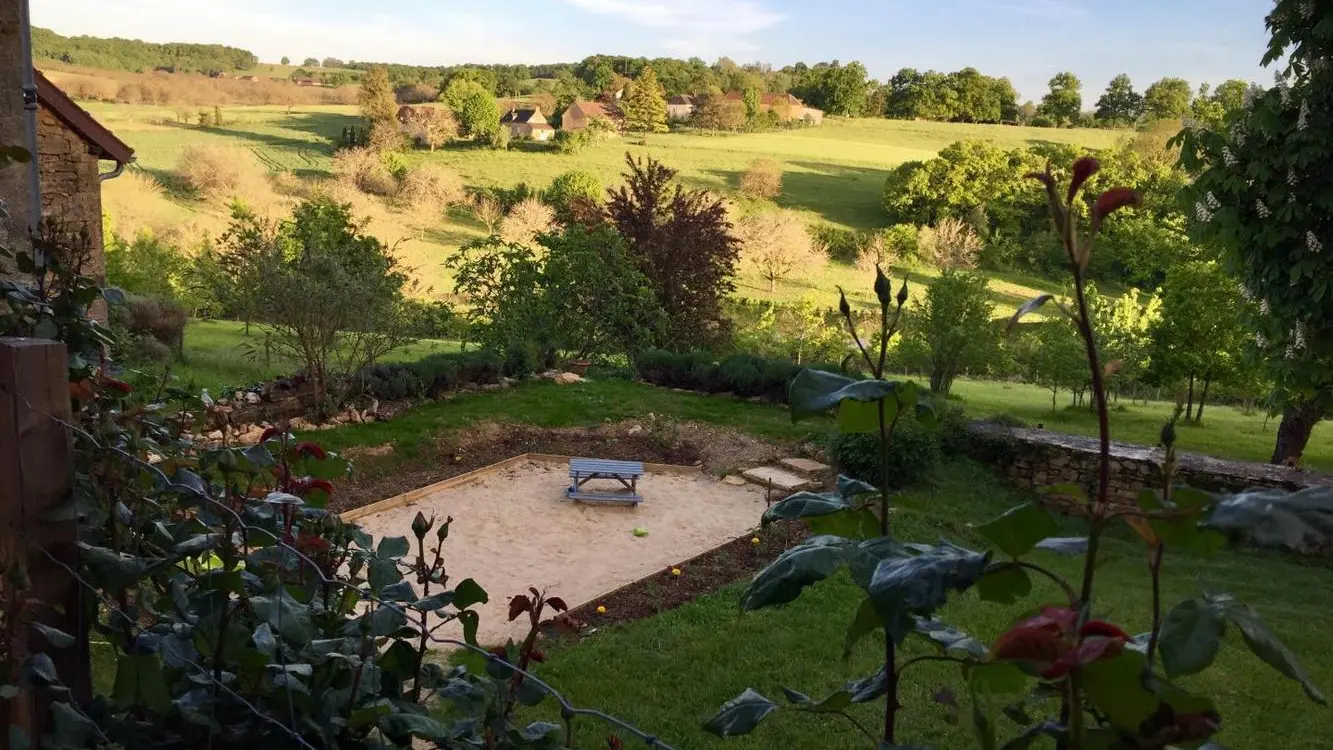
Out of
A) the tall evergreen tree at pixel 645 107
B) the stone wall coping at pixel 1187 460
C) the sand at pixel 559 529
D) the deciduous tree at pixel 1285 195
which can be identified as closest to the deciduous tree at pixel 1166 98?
the tall evergreen tree at pixel 645 107

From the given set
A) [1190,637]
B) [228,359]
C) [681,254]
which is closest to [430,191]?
[681,254]

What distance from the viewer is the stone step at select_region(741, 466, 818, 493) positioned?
8812 mm

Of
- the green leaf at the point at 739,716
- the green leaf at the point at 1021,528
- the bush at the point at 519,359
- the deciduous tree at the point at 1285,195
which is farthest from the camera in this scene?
the bush at the point at 519,359

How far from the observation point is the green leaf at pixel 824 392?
1026mm

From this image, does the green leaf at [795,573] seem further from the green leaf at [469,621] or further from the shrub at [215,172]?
the shrub at [215,172]

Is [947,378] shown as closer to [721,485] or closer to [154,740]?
[721,485]

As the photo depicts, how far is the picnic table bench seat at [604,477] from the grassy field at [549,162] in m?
24.3

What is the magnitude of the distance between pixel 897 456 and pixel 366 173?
42.1m

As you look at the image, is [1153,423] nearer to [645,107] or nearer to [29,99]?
[29,99]

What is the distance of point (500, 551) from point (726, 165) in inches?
1905

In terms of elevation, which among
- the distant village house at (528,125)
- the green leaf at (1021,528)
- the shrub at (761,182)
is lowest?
the green leaf at (1021,528)

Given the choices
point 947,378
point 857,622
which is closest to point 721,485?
point 947,378

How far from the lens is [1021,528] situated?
0.92 meters

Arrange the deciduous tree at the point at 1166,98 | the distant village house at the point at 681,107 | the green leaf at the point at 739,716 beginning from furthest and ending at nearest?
the distant village house at the point at 681,107 → the deciduous tree at the point at 1166,98 → the green leaf at the point at 739,716
